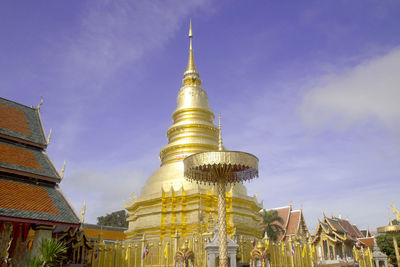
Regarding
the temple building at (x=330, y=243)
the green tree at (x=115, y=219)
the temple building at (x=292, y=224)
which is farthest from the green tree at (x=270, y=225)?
the green tree at (x=115, y=219)

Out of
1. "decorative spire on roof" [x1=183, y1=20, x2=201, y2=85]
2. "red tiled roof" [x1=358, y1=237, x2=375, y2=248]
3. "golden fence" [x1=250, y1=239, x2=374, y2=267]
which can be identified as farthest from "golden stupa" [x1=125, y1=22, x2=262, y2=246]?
"red tiled roof" [x1=358, y1=237, x2=375, y2=248]

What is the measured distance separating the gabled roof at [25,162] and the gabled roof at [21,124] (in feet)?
1.30

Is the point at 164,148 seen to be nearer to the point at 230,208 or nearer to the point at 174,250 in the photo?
the point at 230,208

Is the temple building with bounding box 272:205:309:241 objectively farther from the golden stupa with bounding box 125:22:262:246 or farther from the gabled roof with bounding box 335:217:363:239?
the golden stupa with bounding box 125:22:262:246

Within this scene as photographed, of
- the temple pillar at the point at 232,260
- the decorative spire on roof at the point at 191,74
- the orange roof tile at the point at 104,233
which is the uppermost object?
the decorative spire on roof at the point at 191,74

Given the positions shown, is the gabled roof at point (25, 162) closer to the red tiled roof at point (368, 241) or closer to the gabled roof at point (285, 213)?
the gabled roof at point (285, 213)

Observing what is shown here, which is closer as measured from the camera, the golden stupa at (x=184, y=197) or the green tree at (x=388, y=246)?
the golden stupa at (x=184, y=197)

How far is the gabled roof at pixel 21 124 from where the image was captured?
16453mm

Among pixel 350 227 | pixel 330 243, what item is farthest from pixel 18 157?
pixel 350 227

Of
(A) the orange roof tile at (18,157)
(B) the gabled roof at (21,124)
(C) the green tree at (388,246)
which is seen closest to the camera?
(A) the orange roof tile at (18,157)

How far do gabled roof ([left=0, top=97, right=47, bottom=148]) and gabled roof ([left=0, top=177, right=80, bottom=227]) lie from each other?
2861mm

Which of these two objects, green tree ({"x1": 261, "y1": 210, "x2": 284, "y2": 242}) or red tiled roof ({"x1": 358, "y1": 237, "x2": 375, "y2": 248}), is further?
red tiled roof ({"x1": 358, "y1": 237, "x2": 375, "y2": 248})

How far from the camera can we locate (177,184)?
76.6ft

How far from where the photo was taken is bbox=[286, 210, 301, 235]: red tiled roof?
33875 mm
